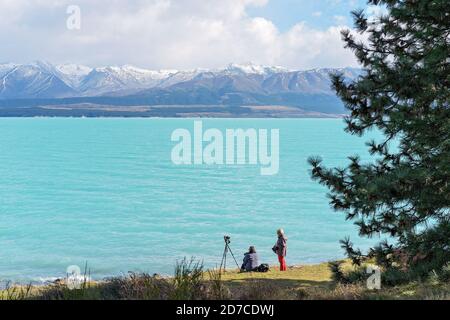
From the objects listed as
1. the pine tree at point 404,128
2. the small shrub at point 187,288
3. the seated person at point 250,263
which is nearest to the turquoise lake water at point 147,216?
the seated person at point 250,263

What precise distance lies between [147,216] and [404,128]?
144ft

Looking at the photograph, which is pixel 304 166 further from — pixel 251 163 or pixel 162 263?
pixel 162 263

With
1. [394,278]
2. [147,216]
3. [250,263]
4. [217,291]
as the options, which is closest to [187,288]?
[217,291]

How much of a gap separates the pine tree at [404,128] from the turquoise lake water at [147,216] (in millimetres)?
20145

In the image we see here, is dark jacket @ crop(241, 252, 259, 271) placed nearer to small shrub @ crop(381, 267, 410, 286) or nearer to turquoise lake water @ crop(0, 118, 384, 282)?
small shrub @ crop(381, 267, 410, 286)

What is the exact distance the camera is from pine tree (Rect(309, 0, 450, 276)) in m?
12.4

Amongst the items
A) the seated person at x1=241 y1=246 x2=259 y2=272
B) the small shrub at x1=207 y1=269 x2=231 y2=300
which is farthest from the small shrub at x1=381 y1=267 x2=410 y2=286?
the seated person at x1=241 y1=246 x2=259 y2=272

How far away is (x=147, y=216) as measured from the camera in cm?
Answer: 5497

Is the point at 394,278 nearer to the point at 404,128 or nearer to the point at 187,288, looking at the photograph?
the point at 404,128

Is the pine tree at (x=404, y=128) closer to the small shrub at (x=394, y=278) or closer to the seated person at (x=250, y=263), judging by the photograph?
the small shrub at (x=394, y=278)

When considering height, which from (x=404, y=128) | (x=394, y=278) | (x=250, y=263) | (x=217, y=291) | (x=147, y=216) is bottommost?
(x=217, y=291)

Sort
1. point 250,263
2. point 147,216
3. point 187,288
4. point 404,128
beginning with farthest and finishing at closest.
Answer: point 147,216, point 250,263, point 404,128, point 187,288

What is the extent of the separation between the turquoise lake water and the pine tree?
2015 centimetres

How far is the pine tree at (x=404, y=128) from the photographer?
12430mm
